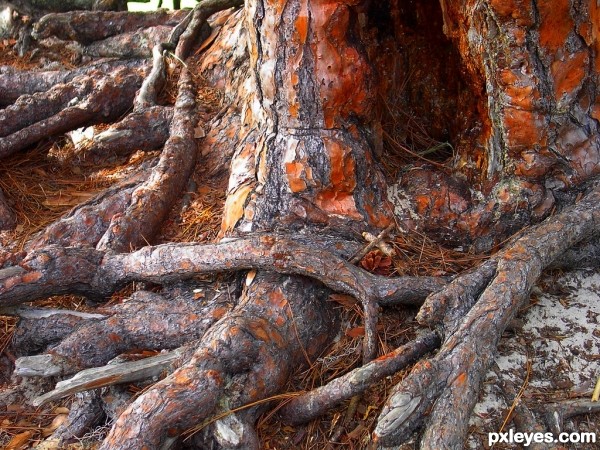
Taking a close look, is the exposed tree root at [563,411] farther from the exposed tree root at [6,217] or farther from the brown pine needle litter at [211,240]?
the exposed tree root at [6,217]

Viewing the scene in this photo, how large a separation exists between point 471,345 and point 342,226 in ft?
2.85

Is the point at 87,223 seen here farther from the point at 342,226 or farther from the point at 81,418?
the point at 342,226

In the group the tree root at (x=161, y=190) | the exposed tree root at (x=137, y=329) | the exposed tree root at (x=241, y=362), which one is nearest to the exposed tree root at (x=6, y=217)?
the tree root at (x=161, y=190)

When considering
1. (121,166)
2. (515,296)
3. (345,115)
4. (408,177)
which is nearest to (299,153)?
(345,115)

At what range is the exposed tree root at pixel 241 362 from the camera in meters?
2.17

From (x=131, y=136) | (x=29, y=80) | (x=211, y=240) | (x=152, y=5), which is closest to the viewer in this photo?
(x=211, y=240)

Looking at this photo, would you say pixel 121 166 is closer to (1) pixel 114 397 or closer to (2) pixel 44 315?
(2) pixel 44 315

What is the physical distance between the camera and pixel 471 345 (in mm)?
2324

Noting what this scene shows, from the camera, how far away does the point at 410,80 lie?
3.40 metres

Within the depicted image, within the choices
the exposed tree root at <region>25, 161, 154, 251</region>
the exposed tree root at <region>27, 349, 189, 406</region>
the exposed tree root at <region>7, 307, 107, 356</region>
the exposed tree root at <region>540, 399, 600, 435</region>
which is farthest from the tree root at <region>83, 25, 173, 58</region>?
the exposed tree root at <region>540, 399, 600, 435</region>

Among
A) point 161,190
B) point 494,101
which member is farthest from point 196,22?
point 494,101

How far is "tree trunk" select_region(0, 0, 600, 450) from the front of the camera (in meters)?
2.34

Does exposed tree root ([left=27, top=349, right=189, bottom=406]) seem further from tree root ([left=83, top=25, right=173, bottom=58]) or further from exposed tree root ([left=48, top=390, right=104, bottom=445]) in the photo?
tree root ([left=83, top=25, right=173, bottom=58])

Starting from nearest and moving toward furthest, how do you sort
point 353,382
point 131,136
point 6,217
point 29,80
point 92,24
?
point 353,382, point 6,217, point 131,136, point 29,80, point 92,24
